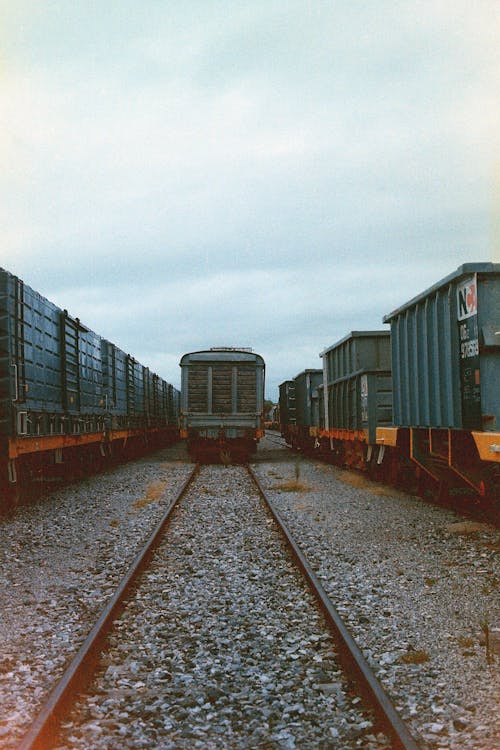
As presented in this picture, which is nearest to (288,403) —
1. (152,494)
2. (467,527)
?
(152,494)

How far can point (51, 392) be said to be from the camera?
1330cm

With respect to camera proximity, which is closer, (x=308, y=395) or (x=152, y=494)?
(x=152, y=494)

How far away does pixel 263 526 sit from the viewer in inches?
381

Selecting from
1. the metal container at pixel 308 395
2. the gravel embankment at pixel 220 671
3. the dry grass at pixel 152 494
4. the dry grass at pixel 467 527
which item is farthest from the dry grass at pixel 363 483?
the gravel embankment at pixel 220 671

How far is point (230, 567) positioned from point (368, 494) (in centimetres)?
678

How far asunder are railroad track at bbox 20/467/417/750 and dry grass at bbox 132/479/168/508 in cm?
527

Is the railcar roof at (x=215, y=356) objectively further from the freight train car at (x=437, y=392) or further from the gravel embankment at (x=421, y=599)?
the gravel embankment at (x=421, y=599)

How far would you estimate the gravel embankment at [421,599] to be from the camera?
3.60 meters

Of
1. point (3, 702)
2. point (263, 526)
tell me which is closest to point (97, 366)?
point (263, 526)

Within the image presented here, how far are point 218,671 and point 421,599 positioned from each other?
223 centimetres

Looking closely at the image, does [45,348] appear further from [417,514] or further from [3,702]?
[3,702]

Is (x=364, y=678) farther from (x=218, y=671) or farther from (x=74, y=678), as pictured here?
(x=74, y=678)

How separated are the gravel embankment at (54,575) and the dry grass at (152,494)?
0.11 ft

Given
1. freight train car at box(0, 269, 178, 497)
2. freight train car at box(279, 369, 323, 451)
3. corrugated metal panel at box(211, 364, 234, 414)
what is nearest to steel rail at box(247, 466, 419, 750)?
freight train car at box(0, 269, 178, 497)
